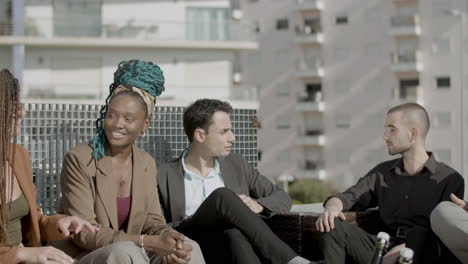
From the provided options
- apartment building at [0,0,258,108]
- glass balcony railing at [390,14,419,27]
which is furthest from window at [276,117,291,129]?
apartment building at [0,0,258,108]

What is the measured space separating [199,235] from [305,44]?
4967 cm

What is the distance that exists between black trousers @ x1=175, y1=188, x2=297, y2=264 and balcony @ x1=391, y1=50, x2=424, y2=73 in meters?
45.8

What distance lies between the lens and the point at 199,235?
4.95 m

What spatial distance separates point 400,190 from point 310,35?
4857 centimetres

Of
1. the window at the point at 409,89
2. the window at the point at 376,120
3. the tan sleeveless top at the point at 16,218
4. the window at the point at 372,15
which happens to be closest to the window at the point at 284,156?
the window at the point at 376,120

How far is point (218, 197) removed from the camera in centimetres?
472

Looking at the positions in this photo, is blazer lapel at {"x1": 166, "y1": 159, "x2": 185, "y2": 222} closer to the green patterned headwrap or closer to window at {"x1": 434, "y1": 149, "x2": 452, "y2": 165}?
the green patterned headwrap

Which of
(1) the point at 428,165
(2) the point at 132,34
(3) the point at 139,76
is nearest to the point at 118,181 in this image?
(3) the point at 139,76

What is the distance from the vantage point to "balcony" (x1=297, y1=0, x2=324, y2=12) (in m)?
53.0

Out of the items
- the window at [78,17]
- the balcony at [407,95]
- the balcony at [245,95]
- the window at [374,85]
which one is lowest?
the balcony at [245,95]

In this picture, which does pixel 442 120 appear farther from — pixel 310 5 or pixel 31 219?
pixel 31 219

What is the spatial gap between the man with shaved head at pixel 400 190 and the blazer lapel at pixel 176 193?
2.91 ft

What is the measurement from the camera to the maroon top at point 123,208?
15.1 feet

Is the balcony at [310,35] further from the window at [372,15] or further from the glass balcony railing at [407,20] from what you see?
the glass balcony railing at [407,20]
